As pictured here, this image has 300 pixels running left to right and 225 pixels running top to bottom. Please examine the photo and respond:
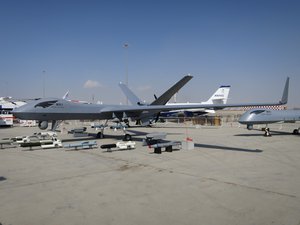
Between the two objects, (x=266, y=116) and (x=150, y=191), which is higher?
(x=266, y=116)

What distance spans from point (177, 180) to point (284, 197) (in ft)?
12.7

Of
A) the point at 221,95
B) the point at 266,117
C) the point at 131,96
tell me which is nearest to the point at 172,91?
the point at 266,117

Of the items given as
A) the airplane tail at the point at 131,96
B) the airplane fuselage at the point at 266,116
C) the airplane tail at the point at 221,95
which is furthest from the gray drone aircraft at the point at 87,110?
the airplane tail at the point at 221,95

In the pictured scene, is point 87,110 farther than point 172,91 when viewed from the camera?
No

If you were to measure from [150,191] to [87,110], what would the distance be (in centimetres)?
1627

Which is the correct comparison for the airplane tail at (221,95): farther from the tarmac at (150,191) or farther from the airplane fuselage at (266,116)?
the tarmac at (150,191)

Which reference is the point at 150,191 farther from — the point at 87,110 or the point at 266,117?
the point at 266,117

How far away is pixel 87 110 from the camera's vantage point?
926 inches

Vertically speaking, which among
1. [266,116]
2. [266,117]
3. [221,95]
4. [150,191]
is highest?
[221,95]

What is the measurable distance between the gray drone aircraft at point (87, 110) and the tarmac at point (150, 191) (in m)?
6.04

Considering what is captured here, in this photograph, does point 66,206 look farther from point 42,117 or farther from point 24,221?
point 42,117

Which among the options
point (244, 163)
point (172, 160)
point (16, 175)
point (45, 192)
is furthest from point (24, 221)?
point (244, 163)

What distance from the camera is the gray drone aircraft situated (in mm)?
19862

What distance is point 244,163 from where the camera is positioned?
1353cm
